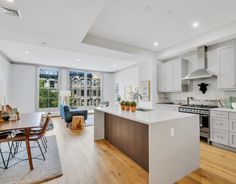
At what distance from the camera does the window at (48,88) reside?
26.1ft

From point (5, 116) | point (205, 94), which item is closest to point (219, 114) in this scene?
point (205, 94)

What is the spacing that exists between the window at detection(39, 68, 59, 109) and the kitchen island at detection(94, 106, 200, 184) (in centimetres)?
657

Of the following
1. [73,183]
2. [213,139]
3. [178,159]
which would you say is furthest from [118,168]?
[213,139]

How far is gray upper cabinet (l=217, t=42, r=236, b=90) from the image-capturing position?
11.4 feet

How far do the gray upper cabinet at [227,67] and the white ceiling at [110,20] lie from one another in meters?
0.69

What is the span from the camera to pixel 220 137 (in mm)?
3338

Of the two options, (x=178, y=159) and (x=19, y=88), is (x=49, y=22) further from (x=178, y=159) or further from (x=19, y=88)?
(x=19, y=88)

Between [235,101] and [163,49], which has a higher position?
[163,49]

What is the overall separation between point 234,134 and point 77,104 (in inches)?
317

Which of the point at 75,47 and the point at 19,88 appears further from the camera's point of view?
the point at 19,88

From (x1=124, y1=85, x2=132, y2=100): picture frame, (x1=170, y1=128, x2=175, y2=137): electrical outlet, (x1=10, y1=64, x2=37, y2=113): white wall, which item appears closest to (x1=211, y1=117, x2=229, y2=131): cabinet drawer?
(x1=170, y1=128, x2=175, y2=137): electrical outlet

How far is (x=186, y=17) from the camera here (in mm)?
3135

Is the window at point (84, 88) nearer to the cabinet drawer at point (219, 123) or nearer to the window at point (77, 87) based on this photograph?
the window at point (77, 87)

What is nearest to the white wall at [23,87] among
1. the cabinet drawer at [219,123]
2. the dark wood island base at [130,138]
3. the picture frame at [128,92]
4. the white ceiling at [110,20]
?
the white ceiling at [110,20]
